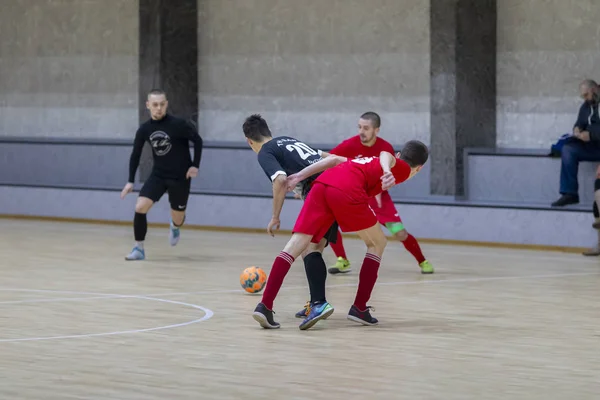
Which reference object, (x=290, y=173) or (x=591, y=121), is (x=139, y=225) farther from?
(x=591, y=121)

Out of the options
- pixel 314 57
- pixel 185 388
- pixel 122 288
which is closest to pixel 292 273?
pixel 122 288

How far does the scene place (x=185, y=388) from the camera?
6.33 meters

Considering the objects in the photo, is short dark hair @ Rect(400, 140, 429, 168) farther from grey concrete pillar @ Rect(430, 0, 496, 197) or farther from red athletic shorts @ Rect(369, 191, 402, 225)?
grey concrete pillar @ Rect(430, 0, 496, 197)

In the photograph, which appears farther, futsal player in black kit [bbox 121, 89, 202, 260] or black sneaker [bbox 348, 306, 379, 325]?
futsal player in black kit [bbox 121, 89, 202, 260]

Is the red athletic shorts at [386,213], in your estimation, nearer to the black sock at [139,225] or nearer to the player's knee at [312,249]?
the black sock at [139,225]

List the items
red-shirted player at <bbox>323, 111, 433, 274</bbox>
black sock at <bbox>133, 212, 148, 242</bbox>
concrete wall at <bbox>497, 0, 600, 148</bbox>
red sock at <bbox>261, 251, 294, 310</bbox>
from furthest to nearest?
concrete wall at <bbox>497, 0, 600, 148</bbox>, black sock at <bbox>133, 212, 148, 242</bbox>, red-shirted player at <bbox>323, 111, 433, 274</bbox>, red sock at <bbox>261, 251, 294, 310</bbox>

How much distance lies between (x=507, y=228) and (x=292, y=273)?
3674 mm

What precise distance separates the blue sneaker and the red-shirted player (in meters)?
2.59

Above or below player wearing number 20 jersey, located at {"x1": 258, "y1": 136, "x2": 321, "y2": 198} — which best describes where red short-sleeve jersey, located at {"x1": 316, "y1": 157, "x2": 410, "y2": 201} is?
below

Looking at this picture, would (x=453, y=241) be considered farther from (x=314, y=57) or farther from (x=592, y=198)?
(x=314, y=57)

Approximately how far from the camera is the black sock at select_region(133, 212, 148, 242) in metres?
12.7

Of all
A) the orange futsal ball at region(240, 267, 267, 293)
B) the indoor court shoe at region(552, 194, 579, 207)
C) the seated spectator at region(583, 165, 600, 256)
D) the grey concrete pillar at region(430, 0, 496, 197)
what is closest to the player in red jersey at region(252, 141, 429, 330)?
the orange futsal ball at region(240, 267, 267, 293)

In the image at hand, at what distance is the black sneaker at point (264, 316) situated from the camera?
8172 millimetres

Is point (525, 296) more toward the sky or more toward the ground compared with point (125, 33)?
more toward the ground
